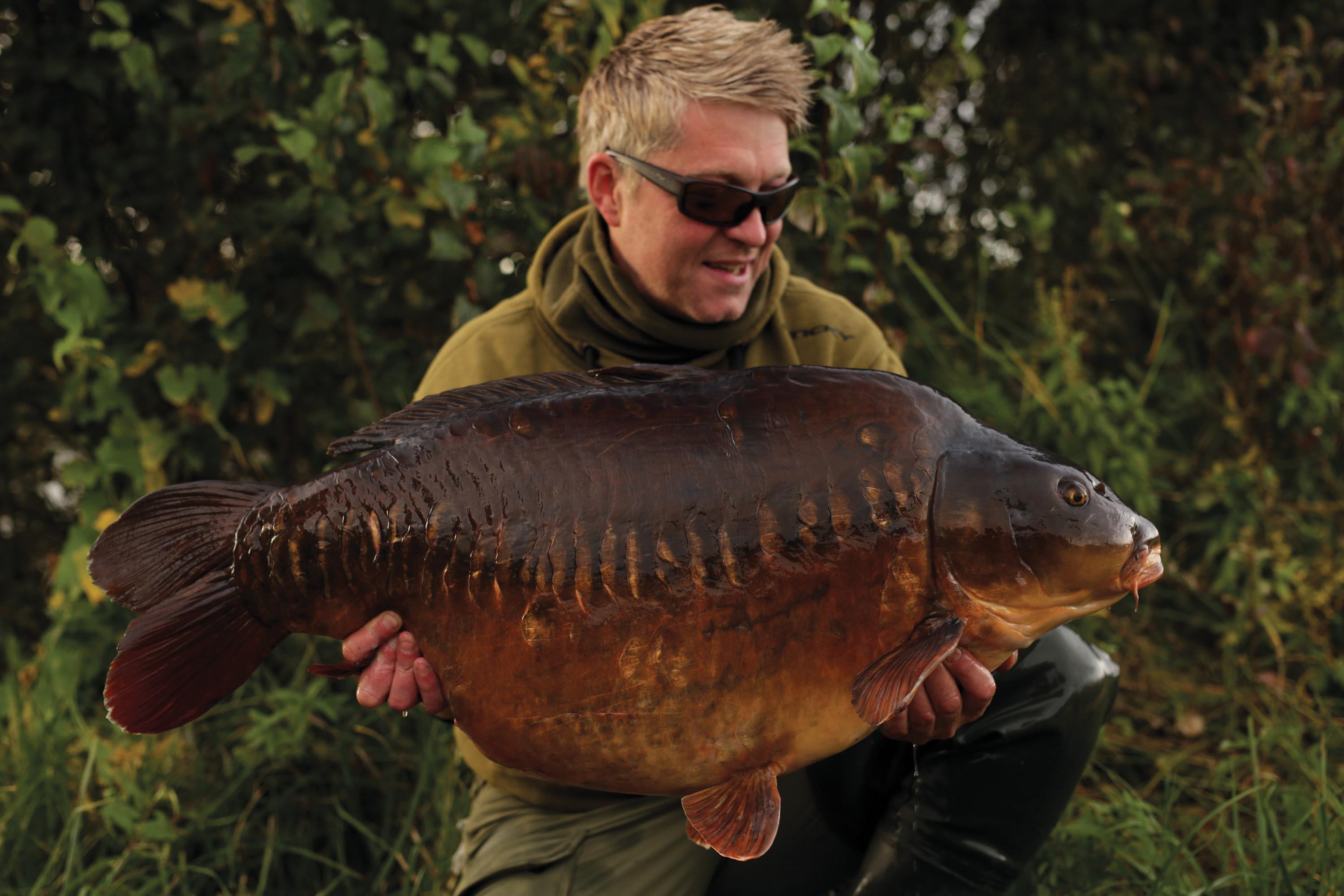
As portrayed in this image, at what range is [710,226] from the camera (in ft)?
6.51

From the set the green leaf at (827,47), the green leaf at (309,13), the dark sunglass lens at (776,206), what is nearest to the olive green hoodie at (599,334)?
the dark sunglass lens at (776,206)

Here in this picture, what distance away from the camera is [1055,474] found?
1.42 meters

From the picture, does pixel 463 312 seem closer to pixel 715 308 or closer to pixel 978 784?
pixel 715 308

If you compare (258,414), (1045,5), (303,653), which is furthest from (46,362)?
(1045,5)

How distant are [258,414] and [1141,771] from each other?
224cm

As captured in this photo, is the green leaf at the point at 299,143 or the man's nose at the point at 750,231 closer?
the man's nose at the point at 750,231

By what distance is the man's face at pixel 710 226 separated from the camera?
78.8 inches

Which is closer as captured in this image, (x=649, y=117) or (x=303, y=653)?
(x=649, y=117)

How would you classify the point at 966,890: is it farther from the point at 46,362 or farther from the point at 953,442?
the point at 46,362

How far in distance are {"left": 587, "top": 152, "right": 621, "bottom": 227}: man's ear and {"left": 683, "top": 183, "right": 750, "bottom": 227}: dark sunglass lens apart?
0.67 feet

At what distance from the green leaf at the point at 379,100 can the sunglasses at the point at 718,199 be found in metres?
0.79

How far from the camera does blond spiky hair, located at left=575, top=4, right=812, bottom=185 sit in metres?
2.01

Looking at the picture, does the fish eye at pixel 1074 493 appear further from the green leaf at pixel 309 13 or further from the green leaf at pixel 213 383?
the green leaf at pixel 213 383

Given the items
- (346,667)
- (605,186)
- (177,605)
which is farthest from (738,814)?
(605,186)
